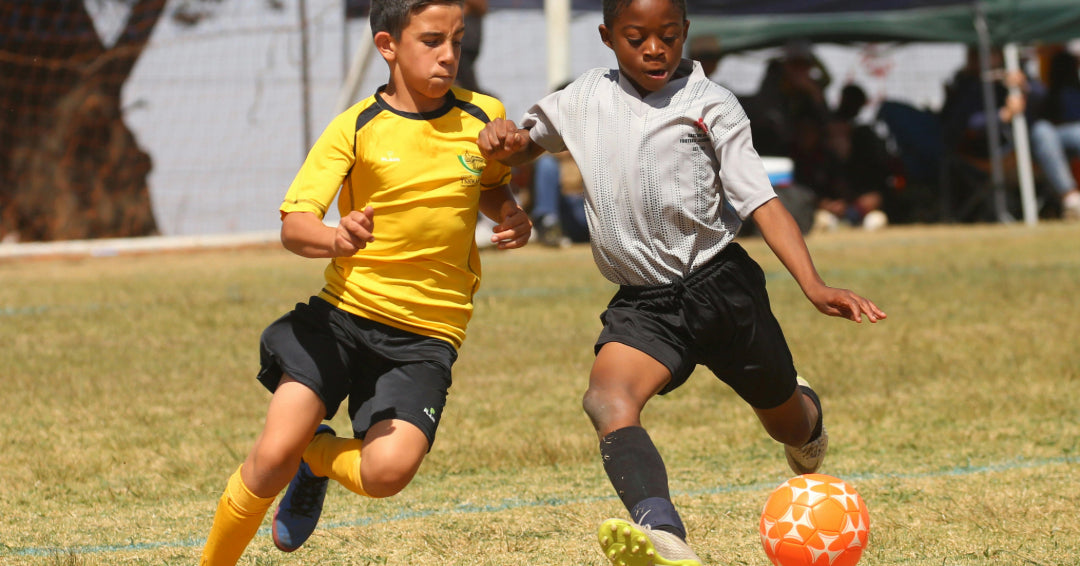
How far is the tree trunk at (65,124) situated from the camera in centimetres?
1570

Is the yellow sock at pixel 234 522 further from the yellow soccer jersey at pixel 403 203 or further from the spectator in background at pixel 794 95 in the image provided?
the spectator in background at pixel 794 95

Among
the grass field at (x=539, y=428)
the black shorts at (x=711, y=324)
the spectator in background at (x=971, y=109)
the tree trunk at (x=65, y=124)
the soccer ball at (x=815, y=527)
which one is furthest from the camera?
the tree trunk at (x=65, y=124)

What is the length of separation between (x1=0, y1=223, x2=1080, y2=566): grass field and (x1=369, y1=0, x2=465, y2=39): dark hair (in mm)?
1531

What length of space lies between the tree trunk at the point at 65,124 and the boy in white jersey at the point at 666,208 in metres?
12.8

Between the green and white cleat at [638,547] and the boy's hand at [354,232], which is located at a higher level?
the boy's hand at [354,232]

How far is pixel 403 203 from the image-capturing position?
154 inches

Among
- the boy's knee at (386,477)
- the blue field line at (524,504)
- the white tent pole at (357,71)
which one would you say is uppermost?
the boy's knee at (386,477)

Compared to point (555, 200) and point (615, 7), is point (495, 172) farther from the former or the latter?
point (555, 200)

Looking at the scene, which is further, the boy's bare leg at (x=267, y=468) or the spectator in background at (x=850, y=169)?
the spectator in background at (x=850, y=169)

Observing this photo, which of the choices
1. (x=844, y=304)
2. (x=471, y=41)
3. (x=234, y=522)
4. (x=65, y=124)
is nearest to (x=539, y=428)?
(x=234, y=522)

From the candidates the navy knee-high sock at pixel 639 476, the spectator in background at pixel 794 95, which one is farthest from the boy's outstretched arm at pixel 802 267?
the spectator in background at pixel 794 95

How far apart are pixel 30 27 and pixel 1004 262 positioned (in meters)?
10.7

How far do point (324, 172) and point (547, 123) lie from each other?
69 centimetres

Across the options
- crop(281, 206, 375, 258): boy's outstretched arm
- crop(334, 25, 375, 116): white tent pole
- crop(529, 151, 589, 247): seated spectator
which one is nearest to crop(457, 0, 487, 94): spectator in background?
crop(529, 151, 589, 247): seated spectator
